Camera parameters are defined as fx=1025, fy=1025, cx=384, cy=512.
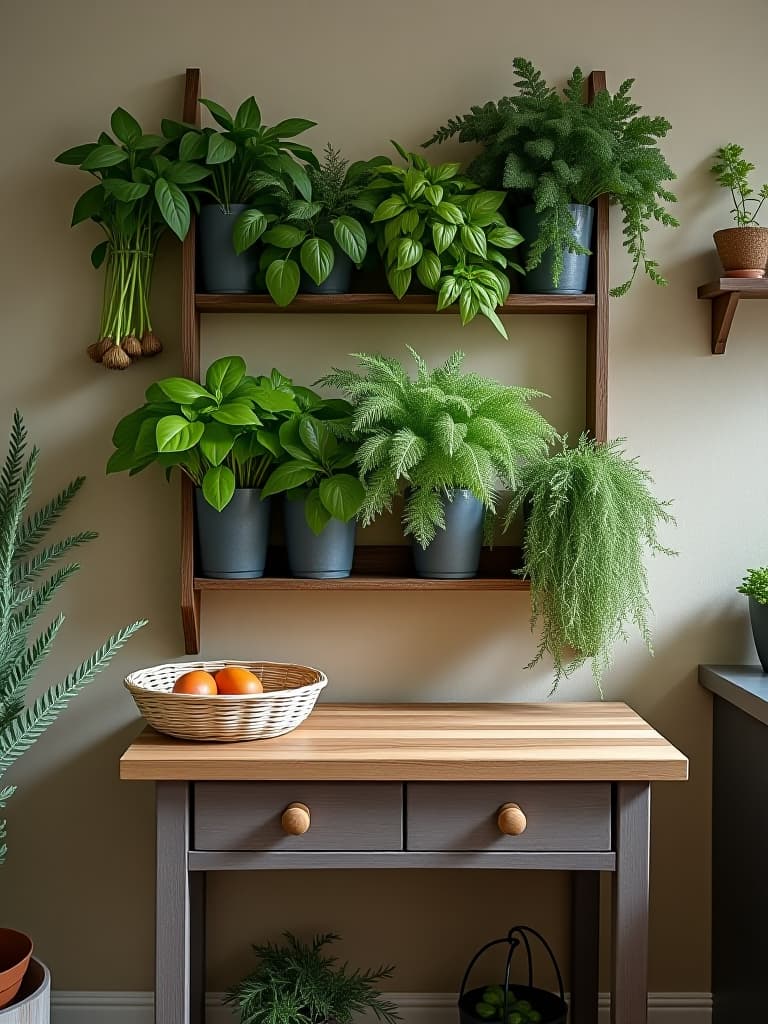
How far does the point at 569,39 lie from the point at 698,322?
0.71 metres

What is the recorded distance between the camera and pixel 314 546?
85.3 inches

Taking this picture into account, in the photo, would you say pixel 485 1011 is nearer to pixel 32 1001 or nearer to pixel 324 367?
pixel 32 1001

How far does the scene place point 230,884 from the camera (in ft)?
7.80

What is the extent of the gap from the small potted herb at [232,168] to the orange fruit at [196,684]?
2.69ft

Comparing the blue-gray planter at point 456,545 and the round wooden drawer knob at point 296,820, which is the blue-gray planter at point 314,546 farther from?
the round wooden drawer knob at point 296,820

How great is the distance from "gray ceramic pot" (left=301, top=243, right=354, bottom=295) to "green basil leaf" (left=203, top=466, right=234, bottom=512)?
45 cm

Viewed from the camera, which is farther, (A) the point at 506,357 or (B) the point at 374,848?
(A) the point at 506,357

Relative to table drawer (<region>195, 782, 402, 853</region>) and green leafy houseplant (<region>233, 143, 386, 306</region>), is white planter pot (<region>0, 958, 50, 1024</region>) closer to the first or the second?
table drawer (<region>195, 782, 402, 853</region>)

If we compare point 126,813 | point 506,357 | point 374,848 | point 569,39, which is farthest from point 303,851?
point 569,39

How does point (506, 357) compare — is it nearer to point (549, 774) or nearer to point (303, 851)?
point (549, 774)

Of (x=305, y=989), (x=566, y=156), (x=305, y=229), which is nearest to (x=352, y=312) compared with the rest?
(x=305, y=229)

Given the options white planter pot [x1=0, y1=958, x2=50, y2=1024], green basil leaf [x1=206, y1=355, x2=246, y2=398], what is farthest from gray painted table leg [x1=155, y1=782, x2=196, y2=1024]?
green basil leaf [x1=206, y1=355, x2=246, y2=398]

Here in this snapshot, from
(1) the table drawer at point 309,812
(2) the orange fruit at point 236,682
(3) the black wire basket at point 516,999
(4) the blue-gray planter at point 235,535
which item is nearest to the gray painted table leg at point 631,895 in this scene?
(3) the black wire basket at point 516,999

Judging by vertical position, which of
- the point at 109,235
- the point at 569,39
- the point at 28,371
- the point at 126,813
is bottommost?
the point at 126,813
